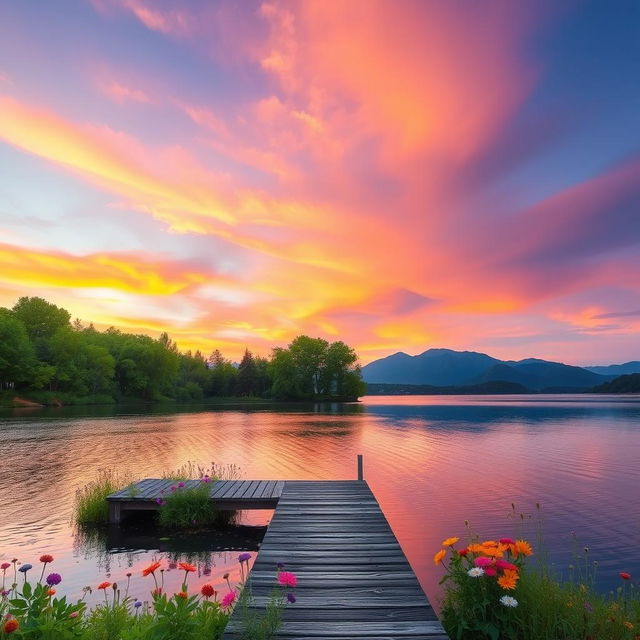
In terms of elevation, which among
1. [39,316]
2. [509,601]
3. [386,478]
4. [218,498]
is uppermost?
[39,316]

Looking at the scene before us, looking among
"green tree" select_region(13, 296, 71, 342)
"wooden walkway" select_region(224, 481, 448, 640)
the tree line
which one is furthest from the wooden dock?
"green tree" select_region(13, 296, 71, 342)

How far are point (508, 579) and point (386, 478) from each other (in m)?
16.6

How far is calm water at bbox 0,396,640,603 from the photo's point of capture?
34.4 ft

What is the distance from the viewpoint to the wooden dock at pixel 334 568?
484 centimetres

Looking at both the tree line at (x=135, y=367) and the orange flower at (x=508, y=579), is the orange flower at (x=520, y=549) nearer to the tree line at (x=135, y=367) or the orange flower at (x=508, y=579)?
the orange flower at (x=508, y=579)

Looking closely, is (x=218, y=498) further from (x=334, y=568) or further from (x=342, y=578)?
(x=342, y=578)

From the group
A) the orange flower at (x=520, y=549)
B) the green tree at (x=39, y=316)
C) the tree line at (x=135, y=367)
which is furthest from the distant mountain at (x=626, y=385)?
the orange flower at (x=520, y=549)

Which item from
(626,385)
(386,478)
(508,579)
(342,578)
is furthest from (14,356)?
(626,385)

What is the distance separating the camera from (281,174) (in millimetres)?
25547

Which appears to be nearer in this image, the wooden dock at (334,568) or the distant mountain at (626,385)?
the wooden dock at (334,568)

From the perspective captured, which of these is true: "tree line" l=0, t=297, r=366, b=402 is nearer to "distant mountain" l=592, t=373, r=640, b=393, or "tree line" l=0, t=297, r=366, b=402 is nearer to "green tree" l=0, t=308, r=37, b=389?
"green tree" l=0, t=308, r=37, b=389

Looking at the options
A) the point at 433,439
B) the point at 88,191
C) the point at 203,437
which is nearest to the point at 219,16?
the point at 88,191

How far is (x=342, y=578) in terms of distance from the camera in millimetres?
6289

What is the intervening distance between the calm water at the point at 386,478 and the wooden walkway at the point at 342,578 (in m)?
1.75
